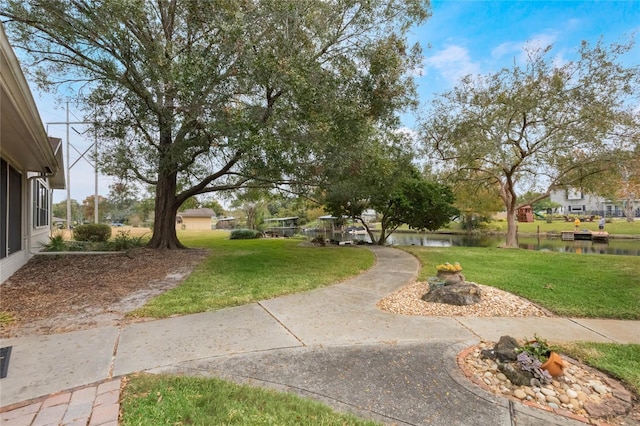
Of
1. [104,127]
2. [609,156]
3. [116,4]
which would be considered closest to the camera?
[116,4]

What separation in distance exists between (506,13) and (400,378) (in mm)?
10852

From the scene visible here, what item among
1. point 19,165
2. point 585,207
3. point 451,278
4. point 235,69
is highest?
point 235,69

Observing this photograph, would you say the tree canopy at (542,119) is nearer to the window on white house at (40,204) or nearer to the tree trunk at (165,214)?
the tree trunk at (165,214)

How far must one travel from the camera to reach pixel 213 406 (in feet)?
7.76

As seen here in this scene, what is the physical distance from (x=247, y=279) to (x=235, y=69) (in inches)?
180

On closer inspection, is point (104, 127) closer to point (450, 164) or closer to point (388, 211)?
point (388, 211)

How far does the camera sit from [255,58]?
6559 mm

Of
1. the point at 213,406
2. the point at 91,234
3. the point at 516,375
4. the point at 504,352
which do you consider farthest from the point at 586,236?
the point at 91,234

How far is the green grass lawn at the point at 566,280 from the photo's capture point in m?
5.14

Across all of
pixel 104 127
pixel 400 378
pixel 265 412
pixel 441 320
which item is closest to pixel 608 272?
pixel 441 320

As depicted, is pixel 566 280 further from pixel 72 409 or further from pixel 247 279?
pixel 72 409

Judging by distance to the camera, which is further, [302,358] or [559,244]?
[559,244]

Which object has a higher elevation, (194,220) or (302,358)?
(194,220)

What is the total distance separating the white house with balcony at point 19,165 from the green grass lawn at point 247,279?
10.3ft
